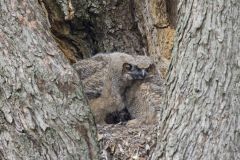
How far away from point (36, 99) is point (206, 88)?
0.95 metres

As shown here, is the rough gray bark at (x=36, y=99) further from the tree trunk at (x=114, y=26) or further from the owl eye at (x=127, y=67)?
the tree trunk at (x=114, y=26)

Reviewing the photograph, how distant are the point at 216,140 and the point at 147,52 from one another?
3143 millimetres

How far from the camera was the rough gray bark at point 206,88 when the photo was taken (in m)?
3.39

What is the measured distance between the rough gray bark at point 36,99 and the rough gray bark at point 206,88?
1.70 feet

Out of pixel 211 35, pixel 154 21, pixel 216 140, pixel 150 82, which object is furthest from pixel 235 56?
pixel 154 21

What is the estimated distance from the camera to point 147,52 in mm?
6465

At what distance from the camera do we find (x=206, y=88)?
11.2ft

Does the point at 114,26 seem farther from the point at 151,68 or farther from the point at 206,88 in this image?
the point at 206,88

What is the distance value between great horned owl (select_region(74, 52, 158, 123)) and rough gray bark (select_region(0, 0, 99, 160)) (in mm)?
1691

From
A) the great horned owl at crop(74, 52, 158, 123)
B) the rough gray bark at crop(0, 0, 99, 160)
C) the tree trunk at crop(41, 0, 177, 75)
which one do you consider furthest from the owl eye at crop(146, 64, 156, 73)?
the rough gray bark at crop(0, 0, 99, 160)

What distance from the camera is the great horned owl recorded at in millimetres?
5418

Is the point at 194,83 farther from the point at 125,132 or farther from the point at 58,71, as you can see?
the point at 125,132

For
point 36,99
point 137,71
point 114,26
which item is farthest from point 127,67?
point 36,99

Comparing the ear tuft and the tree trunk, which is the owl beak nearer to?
the ear tuft
